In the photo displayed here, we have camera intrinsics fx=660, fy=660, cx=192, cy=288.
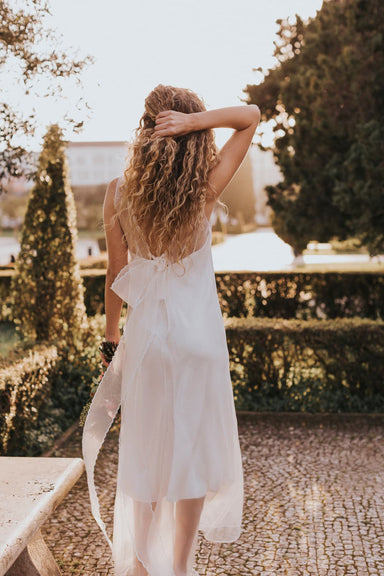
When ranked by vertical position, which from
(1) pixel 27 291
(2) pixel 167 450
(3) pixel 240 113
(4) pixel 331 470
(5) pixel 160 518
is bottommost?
(4) pixel 331 470

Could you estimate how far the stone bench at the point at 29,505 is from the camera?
212cm

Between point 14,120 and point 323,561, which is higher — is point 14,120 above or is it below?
above

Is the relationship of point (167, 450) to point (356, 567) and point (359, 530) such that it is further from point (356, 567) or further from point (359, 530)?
point (359, 530)

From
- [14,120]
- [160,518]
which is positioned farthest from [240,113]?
[14,120]

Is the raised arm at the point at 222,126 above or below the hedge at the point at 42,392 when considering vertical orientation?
above

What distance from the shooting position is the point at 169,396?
2.25 meters

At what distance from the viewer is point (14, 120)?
14.4ft

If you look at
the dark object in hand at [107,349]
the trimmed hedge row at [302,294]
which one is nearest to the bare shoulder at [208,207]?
the dark object in hand at [107,349]

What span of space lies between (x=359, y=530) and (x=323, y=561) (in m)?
0.40

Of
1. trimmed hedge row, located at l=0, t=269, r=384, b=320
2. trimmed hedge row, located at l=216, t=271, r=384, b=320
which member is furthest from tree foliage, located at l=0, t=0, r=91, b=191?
trimmed hedge row, located at l=0, t=269, r=384, b=320

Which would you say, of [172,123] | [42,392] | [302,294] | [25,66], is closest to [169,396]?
[172,123]

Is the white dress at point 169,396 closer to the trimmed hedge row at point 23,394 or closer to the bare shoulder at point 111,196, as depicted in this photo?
the bare shoulder at point 111,196

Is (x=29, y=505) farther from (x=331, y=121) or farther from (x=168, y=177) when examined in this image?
(x=331, y=121)

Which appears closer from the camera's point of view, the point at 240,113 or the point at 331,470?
the point at 240,113
